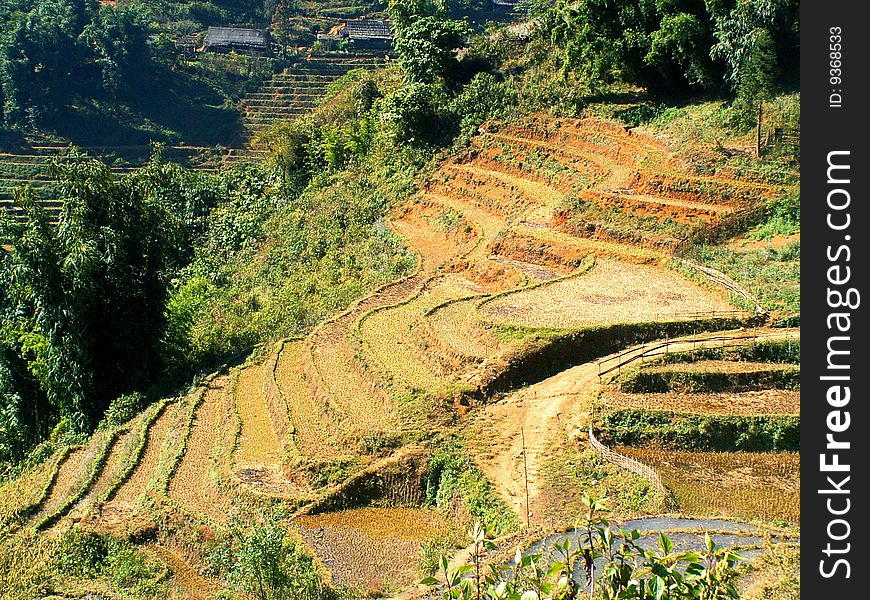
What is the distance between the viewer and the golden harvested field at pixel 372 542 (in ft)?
43.2

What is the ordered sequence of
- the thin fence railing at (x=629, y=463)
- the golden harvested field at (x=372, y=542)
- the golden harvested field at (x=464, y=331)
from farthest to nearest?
1. the golden harvested field at (x=464, y=331)
2. the thin fence railing at (x=629, y=463)
3. the golden harvested field at (x=372, y=542)

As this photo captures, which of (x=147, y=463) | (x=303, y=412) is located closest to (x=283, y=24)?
(x=303, y=412)

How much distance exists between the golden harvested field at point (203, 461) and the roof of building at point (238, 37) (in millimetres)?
44060

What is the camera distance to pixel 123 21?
56.0m

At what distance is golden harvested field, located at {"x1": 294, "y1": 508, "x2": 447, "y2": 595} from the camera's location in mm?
13179

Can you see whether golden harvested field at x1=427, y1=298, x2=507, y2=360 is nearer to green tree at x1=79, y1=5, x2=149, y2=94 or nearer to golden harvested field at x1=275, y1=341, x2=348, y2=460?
golden harvested field at x1=275, y1=341, x2=348, y2=460

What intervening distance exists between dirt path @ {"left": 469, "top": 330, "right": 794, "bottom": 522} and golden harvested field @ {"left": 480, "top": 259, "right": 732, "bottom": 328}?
1032 millimetres

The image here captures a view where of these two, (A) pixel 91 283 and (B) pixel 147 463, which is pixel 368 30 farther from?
(B) pixel 147 463

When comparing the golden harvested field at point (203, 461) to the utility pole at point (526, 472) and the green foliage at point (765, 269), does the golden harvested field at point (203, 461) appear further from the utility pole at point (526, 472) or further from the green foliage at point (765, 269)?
the green foliage at point (765, 269)

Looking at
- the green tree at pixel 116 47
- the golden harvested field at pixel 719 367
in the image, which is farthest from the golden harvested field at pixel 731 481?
the green tree at pixel 116 47

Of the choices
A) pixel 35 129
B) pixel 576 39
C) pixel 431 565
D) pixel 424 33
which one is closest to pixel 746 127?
pixel 576 39

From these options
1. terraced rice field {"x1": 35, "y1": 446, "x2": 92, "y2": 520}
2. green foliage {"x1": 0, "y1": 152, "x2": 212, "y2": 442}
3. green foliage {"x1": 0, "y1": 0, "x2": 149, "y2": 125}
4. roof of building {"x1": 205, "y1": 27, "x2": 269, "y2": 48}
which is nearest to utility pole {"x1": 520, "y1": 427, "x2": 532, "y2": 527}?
terraced rice field {"x1": 35, "y1": 446, "x2": 92, "y2": 520}

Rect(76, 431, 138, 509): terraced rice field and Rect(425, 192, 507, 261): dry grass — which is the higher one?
Rect(425, 192, 507, 261): dry grass

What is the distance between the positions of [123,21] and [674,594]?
5806 cm
